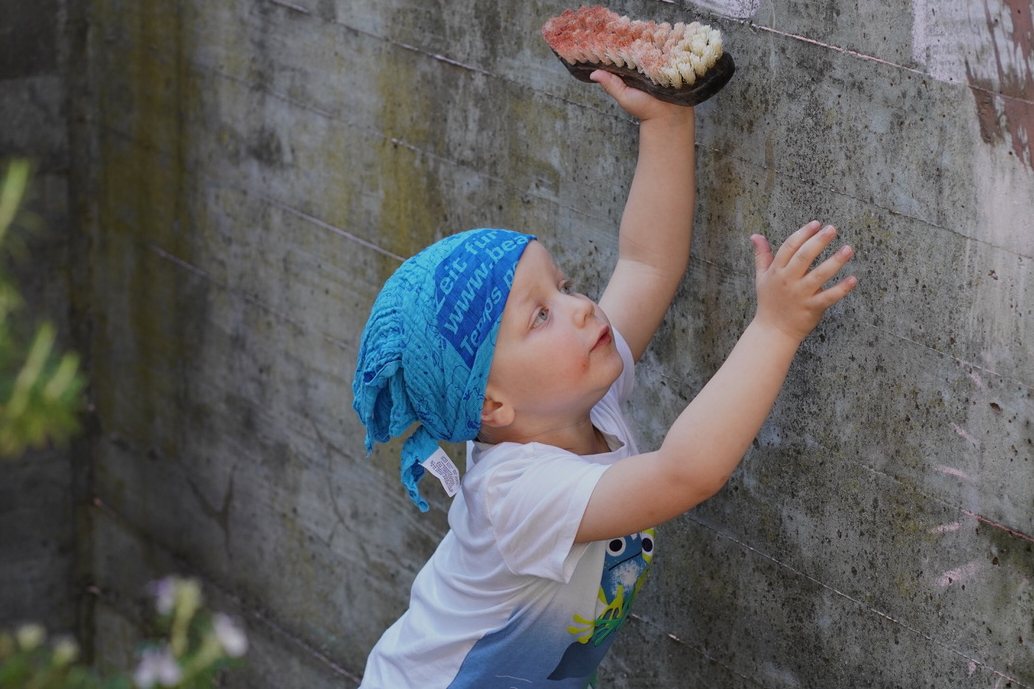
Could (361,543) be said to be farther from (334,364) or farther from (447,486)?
(447,486)

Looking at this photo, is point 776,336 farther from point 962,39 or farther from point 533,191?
point 533,191

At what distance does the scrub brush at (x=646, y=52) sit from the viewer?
1881mm

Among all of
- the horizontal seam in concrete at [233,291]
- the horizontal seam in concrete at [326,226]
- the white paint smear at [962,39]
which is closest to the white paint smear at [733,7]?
the white paint smear at [962,39]

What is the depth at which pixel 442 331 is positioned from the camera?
181 centimetres

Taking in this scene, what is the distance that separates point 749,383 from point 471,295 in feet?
1.36

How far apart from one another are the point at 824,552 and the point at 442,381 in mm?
691

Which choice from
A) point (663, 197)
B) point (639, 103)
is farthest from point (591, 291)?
point (639, 103)

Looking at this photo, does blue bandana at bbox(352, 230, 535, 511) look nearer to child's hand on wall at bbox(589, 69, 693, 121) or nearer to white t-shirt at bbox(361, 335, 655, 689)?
white t-shirt at bbox(361, 335, 655, 689)

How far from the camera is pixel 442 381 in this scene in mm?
1840

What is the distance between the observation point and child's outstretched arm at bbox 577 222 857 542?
162 centimetres

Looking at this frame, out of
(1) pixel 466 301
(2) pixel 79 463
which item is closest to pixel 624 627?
(1) pixel 466 301

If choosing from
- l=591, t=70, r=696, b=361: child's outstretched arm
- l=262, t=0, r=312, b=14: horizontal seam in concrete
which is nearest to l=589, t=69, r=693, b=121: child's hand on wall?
l=591, t=70, r=696, b=361: child's outstretched arm

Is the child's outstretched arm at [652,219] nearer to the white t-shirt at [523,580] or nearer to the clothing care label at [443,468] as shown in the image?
the white t-shirt at [523,580]

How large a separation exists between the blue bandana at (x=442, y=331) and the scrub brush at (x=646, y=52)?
1.06 feet
